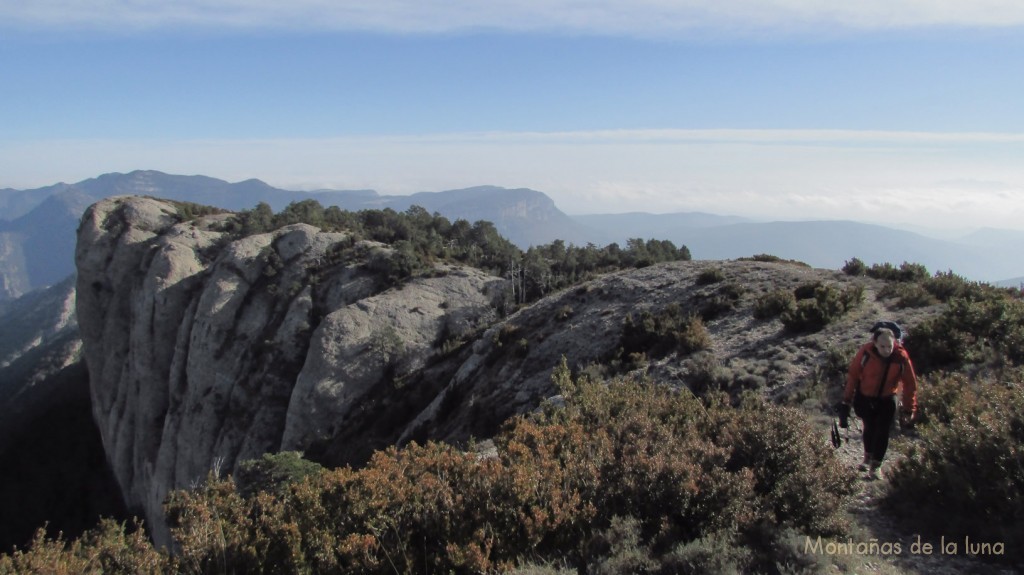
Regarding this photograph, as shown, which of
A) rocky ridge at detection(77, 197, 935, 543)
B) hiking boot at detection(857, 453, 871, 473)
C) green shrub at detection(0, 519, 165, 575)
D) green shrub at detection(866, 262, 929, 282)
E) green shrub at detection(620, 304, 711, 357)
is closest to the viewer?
green shrub at detection(0, 519, 165, 575)

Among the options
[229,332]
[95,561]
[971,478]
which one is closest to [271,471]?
[95,561]

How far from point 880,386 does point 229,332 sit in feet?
132

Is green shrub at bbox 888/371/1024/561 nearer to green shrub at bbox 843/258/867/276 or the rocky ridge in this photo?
the rocky ridge

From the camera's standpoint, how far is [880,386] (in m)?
7.86

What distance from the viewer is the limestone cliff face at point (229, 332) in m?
32.6

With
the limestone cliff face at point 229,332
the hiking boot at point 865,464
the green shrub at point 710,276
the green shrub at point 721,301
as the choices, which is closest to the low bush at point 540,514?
the hiking boot at point 865,464

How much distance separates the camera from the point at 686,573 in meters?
5.31

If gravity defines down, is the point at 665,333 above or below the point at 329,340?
above

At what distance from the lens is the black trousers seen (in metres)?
7.80

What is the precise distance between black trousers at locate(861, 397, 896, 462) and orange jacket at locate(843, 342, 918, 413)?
0.53ft

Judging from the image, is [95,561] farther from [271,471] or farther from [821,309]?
[821,309]

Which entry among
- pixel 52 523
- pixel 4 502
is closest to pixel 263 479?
pixel 52 523

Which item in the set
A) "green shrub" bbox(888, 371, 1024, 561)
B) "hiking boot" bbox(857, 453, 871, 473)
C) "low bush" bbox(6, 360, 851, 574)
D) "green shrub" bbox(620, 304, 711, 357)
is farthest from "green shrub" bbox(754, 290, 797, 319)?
"low bush" bbox(6, 360, 851, 574)

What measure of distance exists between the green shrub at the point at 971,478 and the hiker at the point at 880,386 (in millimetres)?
477
